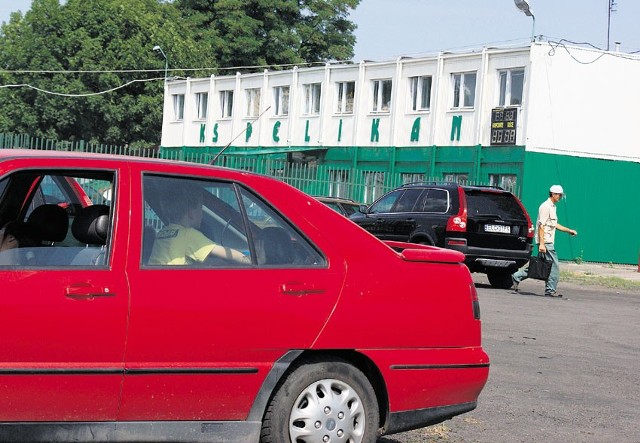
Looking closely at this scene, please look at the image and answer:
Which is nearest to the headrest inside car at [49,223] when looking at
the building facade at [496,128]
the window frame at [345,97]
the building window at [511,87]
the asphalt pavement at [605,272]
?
the asphalt pavement at [605,272]

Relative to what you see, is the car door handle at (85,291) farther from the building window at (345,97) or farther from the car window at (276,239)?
the building window at (345,97)

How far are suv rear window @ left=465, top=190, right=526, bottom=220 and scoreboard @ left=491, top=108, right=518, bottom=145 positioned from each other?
20.1 meters

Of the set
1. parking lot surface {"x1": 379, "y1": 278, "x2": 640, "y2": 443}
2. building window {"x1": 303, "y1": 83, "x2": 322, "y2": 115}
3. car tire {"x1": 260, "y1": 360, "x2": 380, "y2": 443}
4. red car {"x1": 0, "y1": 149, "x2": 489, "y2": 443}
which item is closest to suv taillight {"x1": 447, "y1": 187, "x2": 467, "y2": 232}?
parking lot surface {"x1": 379, "y1": 278, "x2": 640, "y2": 443}

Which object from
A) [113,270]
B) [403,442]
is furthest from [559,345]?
[113,270]

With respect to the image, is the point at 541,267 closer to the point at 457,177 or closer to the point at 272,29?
the point at 457,177

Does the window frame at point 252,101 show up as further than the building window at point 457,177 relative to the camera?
Yes

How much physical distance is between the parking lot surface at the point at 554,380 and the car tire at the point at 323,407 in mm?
1303

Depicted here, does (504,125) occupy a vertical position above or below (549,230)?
above

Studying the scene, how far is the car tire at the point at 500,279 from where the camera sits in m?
22.1

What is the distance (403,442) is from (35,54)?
65.9 m

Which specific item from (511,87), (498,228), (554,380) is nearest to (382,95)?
(511,87)

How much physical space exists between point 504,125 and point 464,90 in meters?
3.25

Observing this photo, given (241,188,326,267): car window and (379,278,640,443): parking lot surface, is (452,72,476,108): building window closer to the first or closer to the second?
(379,278,640,443): parking lot surface

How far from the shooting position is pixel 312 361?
5.95 metres
